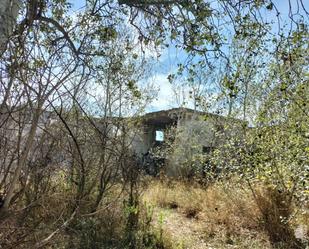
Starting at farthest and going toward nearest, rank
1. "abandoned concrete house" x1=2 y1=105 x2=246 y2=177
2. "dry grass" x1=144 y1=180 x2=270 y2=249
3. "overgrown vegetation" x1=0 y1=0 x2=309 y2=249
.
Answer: "abandoned concrete house" x1=2 y1=105 x2=246 y2=177, "dry grass" x1=144 y1=180 x2=270 y2=249, "overgrown vegetation" x1=0 y1=0 x2=309 y2=249

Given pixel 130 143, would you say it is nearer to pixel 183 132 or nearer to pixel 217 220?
pixel 217 220

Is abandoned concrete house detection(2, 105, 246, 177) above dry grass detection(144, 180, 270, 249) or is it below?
above

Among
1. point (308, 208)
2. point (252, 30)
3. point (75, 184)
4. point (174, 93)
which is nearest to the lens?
point (252, 30)

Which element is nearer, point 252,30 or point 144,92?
point 252,30

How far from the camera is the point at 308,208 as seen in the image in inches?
255

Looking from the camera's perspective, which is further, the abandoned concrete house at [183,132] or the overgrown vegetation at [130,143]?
the abandoned concrete house at [183,132]

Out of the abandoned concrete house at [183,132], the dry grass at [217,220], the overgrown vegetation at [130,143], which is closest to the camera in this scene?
the overgrown vegetation at [130,143]

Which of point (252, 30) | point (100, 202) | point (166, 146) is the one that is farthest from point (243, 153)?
point (166, 146)

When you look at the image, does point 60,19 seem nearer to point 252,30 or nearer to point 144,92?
point 252,30

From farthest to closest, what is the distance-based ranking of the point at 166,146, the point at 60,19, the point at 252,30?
the point at 166,146 → the point at 60,19 → the point at 252,30

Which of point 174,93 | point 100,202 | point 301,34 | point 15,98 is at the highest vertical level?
point 174,93

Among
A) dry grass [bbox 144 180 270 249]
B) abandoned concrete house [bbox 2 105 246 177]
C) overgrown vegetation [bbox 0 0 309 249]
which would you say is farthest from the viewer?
abandoned concrete house [bbox 2 105 246 177]

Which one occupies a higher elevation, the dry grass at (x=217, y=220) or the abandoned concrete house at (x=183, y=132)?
the abandoned concrete house at (x=183, y=132)

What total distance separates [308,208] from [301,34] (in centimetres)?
389
